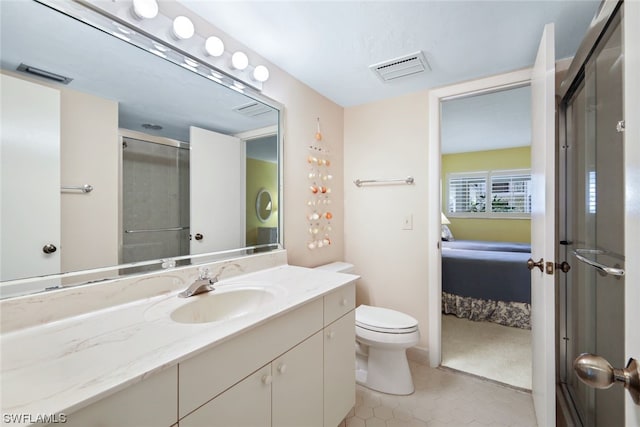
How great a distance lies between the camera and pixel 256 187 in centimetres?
169

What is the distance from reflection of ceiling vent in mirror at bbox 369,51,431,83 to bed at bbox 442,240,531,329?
208 cm

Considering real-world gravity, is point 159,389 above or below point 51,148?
below

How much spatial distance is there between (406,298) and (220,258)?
149 centimetres

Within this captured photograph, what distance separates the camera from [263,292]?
1295 millimetres

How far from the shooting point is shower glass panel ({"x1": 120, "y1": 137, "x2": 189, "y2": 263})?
1.10 meters

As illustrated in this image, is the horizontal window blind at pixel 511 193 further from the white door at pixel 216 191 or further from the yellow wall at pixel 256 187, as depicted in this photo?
the white door at pixel 216 191

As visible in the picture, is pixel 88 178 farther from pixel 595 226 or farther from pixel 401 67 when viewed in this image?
pixel 595 226

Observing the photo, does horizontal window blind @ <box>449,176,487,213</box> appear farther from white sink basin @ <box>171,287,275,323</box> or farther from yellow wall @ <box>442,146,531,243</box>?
white sink basin @ <box>171,287,275,323</box>

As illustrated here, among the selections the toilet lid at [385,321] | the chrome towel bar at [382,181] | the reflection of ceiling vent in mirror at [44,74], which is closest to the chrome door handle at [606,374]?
the toilet lid at [385,321]

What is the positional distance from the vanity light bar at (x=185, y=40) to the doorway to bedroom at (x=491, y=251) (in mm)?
1512

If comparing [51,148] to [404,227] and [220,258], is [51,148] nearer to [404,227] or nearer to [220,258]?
[220,258]

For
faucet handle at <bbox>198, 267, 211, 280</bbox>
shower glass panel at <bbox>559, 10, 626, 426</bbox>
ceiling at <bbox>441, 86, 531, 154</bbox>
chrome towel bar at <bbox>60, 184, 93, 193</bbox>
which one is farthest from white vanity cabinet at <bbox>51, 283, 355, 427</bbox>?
ceiling at <bbox>441, 86, 531, 154</bbox>

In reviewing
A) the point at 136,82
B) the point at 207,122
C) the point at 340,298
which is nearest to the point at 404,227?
the point at 340,298

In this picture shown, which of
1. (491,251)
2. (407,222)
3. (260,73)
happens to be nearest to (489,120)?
(491,251)
